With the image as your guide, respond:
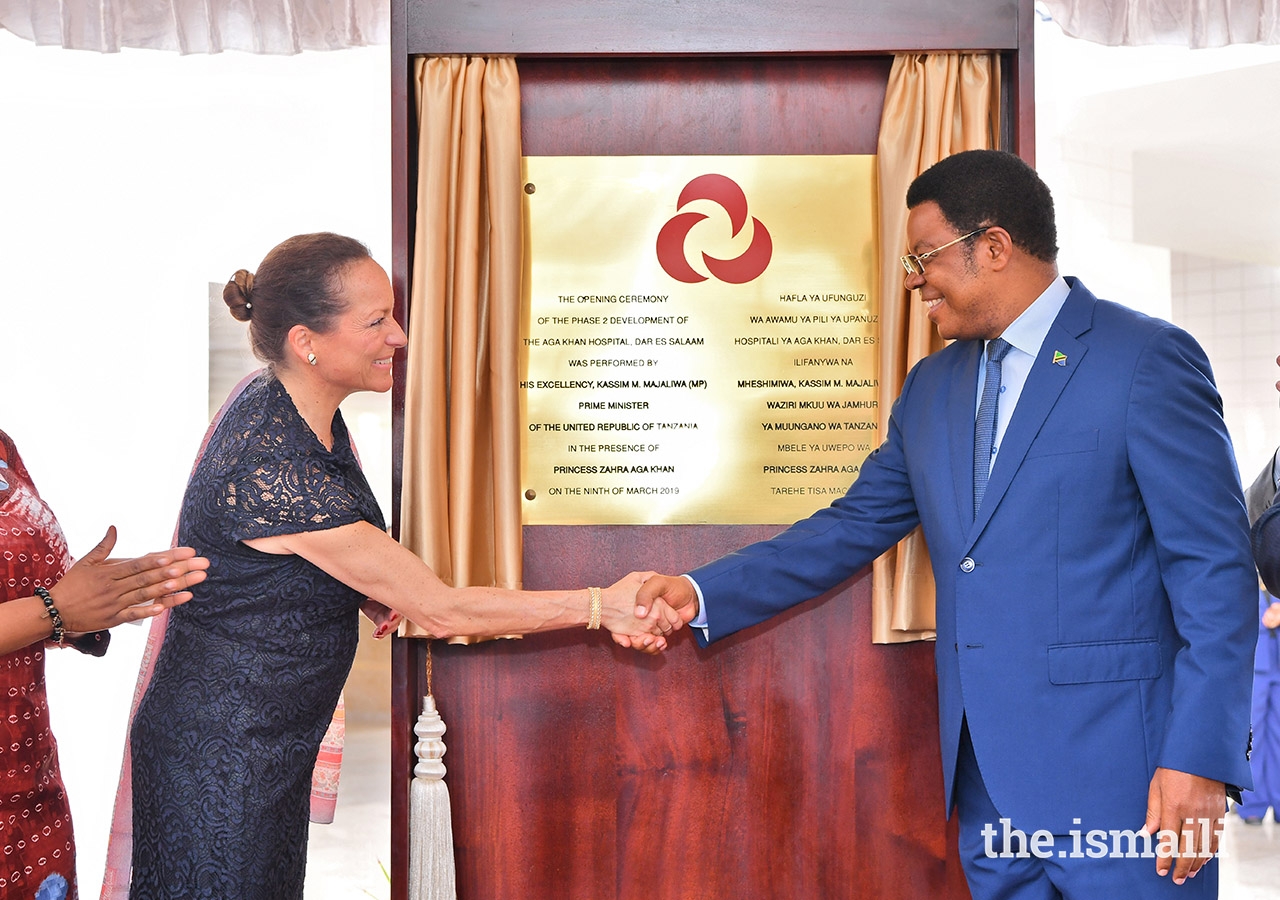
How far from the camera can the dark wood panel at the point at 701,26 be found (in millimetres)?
2436

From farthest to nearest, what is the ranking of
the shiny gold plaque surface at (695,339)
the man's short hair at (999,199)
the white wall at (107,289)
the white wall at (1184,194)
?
the white wall at (1184,194) < the white wall at (107,289) < the shiny gold plaque surface at (695,339) < the man's short hair at (999,199)

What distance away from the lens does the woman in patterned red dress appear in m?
1.88

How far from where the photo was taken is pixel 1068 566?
5.93 feet

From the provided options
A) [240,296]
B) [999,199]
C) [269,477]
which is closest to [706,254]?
[999,199]

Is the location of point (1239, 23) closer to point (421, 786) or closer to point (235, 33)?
point (235, 33)

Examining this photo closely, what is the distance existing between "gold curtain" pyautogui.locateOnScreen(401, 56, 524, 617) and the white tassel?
242mm

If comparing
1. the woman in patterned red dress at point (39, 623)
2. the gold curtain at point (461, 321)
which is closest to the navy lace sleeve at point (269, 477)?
the woman in patterned red dress at point (39, 623)

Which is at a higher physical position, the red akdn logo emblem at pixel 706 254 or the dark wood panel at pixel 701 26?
the dark wood panel at pixel 701 26

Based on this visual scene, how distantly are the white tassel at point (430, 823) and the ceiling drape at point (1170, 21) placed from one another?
2248 millimetres

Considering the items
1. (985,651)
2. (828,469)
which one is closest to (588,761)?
(828,469)

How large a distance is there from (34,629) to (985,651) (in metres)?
1.67

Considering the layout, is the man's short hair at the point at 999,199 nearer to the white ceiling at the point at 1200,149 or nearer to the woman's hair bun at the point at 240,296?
the woman's hair bun at the point at 240,296

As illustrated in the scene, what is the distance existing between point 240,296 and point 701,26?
1206 millimetres

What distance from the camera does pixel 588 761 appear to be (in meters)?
2.54
